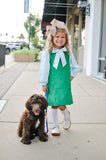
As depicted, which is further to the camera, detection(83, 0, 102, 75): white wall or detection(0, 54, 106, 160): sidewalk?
detection(83, 0, 102, 75): white wall

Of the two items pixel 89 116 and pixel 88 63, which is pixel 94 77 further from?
pixel 89 116

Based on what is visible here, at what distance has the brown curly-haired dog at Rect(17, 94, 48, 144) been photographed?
273cm

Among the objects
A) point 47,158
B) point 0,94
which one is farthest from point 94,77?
point 47,158

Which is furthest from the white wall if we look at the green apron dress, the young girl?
the green apron dress

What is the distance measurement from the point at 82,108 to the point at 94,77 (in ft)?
16.7

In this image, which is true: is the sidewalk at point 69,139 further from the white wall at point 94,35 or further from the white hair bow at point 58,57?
the white wall at point 94,35

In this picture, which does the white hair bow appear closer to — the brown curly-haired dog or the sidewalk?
the brown curly-haired dog

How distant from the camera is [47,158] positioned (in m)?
2.49

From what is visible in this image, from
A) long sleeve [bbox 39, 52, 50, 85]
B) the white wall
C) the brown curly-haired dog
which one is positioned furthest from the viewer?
the white wall

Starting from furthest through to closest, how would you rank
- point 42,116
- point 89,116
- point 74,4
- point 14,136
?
point 74,4 → point 89,116 → point 14,136 → point 42,116

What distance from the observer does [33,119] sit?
113 inches

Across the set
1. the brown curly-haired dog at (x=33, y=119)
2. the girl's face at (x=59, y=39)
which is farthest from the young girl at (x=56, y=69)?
the brown curly-haired dog at (x=33, y=119)

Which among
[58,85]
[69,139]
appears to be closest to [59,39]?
[58,85]

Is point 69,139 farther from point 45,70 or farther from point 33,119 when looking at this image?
point 45,70
